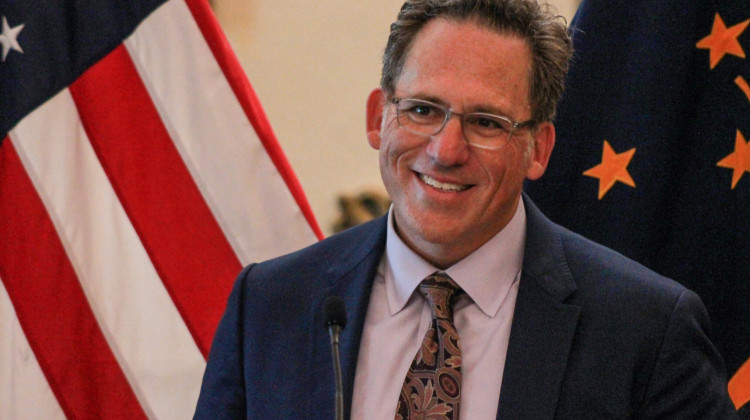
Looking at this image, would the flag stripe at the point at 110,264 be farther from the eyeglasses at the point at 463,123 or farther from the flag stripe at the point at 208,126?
the eyeglasses at the point at 463,123

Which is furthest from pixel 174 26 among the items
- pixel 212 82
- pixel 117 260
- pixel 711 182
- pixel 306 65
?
pixel 306 65

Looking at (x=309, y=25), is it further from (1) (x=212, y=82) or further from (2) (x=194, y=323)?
(2) (x=194, y=323)

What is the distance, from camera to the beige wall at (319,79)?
401 cm

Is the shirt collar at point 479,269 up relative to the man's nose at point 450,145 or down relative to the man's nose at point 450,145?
down

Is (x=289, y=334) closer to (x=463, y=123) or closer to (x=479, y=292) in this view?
(x=479, y=292)

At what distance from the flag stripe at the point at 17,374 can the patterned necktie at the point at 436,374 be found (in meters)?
1.07

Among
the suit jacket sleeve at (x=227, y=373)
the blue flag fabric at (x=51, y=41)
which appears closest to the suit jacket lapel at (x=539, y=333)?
the suit jacket sleeve at (x=227, y=373)

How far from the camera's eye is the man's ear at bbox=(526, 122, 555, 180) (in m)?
1.76

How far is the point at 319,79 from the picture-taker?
406 cm

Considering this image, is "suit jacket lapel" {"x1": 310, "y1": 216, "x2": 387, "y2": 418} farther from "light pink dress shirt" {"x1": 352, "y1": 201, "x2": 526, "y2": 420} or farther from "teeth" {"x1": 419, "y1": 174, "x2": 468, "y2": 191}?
"teeth" {"x1": 419, "y1": 174, "x2": 468, "y2": 191}

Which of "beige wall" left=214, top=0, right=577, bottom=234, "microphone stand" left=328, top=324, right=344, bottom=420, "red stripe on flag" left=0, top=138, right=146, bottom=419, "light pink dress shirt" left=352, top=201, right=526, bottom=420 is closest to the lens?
"microphone stand" left=328, top=324, right=344, bottom=420

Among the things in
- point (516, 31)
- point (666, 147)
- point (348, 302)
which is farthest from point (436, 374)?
point (666, 147)

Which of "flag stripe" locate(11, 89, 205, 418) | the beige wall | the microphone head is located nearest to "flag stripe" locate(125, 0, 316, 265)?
"flag stripe" locate(11, 89, 205, 418)

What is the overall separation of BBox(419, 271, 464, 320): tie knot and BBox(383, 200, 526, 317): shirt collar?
1 cm
